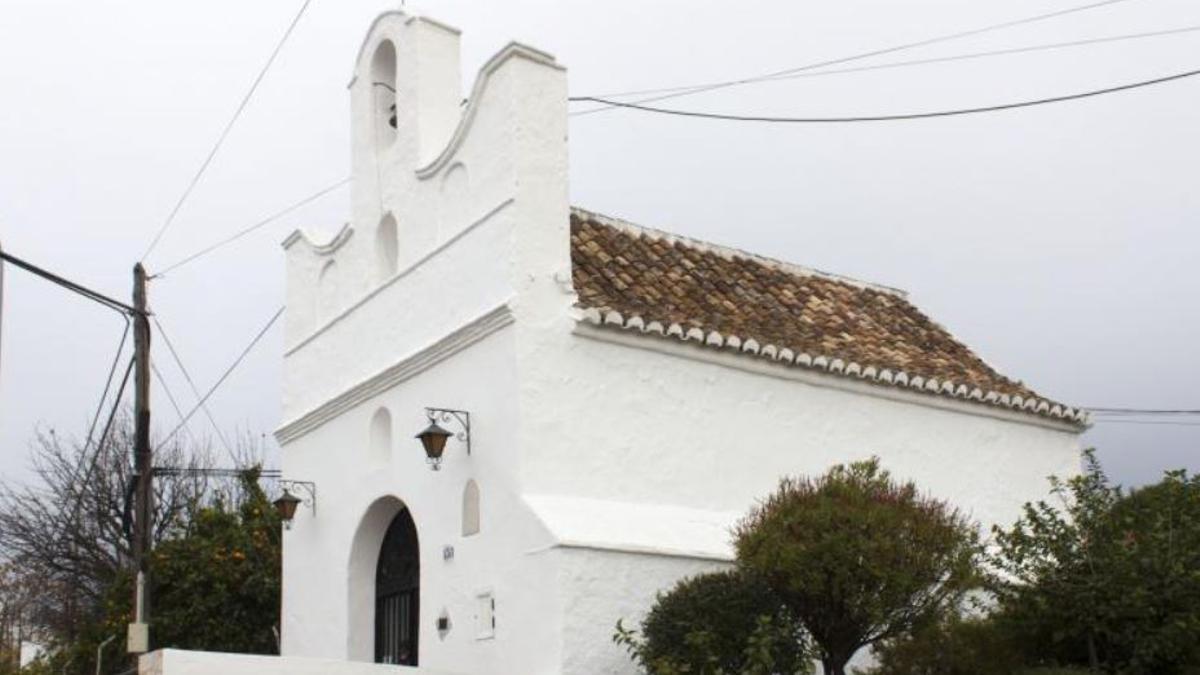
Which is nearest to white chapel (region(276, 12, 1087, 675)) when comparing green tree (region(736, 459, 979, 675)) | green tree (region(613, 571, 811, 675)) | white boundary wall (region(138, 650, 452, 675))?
green tree (region(613, 571, 811, 675))

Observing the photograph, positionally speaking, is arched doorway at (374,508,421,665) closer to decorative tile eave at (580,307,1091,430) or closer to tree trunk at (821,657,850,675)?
decorative tile eave at (580,307,1091,430)

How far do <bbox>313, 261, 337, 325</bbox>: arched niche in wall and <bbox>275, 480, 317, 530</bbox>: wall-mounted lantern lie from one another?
6.36ft

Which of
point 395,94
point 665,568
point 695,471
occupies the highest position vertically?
point 395,94

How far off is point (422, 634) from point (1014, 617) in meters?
5.69

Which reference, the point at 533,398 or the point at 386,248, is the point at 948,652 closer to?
the point at 533,398

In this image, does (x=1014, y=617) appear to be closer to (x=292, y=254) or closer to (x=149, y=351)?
(x=292, y=254)

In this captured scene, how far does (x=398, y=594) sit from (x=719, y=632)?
4935mm

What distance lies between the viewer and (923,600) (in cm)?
1227

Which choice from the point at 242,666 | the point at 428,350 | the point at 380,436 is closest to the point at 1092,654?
the point at 428,350

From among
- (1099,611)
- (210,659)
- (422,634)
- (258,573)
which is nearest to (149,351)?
(258,573)

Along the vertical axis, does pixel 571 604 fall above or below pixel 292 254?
below

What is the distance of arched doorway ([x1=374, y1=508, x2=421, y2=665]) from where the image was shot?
15.7 meters

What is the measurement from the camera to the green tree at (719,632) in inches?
471

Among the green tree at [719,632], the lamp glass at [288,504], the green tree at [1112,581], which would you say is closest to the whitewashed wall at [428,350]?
the lamp glass at [288,504]
